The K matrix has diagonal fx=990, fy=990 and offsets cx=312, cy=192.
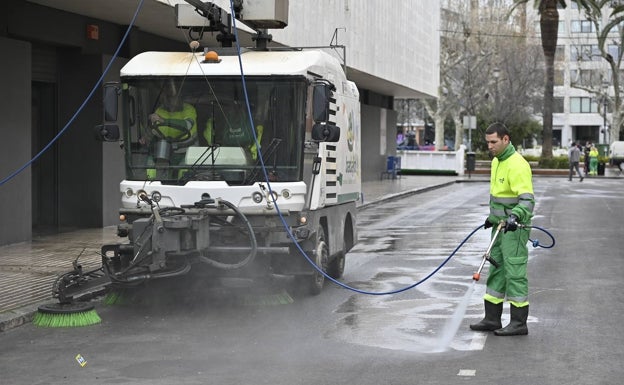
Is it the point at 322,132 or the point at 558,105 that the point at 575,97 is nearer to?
Result: the point at 558,105

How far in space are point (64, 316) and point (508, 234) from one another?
13.9ft

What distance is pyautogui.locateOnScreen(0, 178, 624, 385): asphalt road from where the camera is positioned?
7453 mm

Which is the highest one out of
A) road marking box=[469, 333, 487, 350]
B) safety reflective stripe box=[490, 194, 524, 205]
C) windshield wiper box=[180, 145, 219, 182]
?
windshield wiper box=[180, 145, 219, 182]

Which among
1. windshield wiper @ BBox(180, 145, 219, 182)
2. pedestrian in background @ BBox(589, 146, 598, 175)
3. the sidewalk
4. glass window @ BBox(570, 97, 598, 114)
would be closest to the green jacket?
windshield wiper @ BBox(180, 145, 219, 182)

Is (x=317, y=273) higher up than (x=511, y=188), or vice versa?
(x=511, y=188)

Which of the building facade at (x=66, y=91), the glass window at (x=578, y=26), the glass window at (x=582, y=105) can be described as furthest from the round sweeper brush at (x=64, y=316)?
the glass window at (x=582, y=105)

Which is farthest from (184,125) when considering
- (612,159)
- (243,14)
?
(612,159)

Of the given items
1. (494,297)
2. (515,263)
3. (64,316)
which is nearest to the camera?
(515,263)

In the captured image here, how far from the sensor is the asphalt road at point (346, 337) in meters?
7.45

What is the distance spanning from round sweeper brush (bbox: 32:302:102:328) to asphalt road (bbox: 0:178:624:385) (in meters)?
0.11

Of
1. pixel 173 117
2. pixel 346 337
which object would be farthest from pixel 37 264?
pixel 346 337

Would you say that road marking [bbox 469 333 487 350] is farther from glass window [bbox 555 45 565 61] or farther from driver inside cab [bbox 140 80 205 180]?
glass window [bbox 555 45 565 61]

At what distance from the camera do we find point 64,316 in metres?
9.45

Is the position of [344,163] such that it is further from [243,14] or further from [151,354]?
[151,354]
